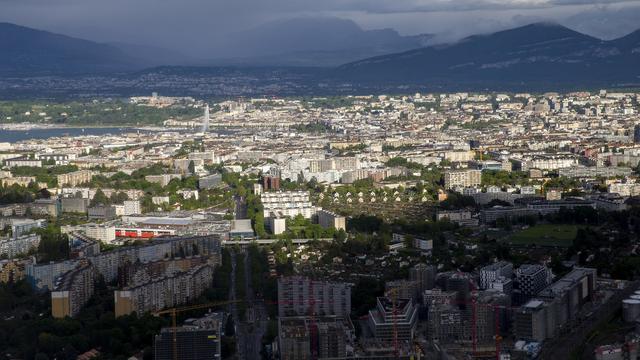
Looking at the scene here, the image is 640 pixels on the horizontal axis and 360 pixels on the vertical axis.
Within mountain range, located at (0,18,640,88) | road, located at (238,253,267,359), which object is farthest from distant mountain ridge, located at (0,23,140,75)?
road, located at (238,253,267,359)

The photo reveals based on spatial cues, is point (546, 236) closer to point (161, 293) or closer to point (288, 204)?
point (288, 204)

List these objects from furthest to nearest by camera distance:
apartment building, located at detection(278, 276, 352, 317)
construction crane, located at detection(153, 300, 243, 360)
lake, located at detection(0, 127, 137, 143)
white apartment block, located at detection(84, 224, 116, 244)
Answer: lake, located at detection(0, 127, 137, 143)
white apartment block, located at detection(84, 224, 116, 244)
apartment building, located at detection(278, 276, 352, 317)
construction crane, located at detection(153, 300, 243, 360)

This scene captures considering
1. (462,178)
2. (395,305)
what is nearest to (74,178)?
(462,178)

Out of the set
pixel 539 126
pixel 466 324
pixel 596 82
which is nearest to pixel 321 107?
pixel 539 126

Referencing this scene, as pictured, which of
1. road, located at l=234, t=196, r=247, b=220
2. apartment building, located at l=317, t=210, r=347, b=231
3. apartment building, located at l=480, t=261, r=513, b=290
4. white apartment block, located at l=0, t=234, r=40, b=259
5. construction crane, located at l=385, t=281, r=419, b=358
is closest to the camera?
construction crane, located at l=385, t=281, r=419, b=358

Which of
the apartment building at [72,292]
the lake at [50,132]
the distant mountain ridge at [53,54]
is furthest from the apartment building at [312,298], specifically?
the distant mountain ridge at [53,54]

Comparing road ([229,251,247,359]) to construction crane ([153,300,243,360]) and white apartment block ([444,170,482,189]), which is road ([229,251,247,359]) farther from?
white apartment block ([444,170,482,189])

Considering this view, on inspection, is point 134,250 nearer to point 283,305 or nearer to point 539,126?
point 283,305

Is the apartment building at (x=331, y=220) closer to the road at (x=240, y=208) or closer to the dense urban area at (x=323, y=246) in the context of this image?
the dense urban area at (x=323, y=246)
